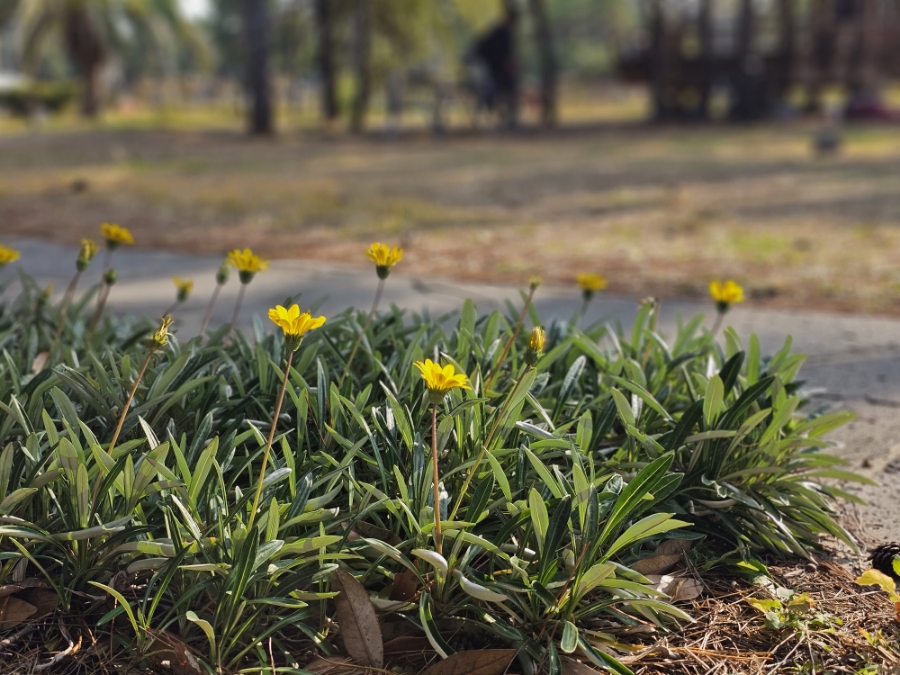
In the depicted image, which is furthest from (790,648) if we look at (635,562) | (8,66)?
(8,66)

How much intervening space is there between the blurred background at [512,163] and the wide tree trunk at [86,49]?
0.05 m

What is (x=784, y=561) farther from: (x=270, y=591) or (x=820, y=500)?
(x=270, y=591)

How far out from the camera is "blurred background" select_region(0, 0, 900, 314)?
5613 millimetres

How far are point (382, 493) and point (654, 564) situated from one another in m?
0.53

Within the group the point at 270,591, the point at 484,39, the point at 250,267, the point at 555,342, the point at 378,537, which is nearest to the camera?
the point at 270,591

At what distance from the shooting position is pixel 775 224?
672cm

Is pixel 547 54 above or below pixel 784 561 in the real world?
above

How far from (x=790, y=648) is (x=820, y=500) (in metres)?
0.47

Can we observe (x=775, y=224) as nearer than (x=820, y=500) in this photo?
No

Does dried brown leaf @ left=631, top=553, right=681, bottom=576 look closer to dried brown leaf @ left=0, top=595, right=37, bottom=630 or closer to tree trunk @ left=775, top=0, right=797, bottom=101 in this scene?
dried brown leaf @ left=0, top=595, right=37, bottom=630

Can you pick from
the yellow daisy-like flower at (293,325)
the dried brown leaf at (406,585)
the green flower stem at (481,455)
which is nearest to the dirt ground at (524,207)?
the green flower stem at (481,455)

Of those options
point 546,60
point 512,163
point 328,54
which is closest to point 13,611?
point 512,163

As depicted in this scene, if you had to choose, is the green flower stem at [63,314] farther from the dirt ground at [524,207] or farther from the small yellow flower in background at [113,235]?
the dirt ground at [524,207]

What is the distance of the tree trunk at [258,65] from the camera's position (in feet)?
47.2
